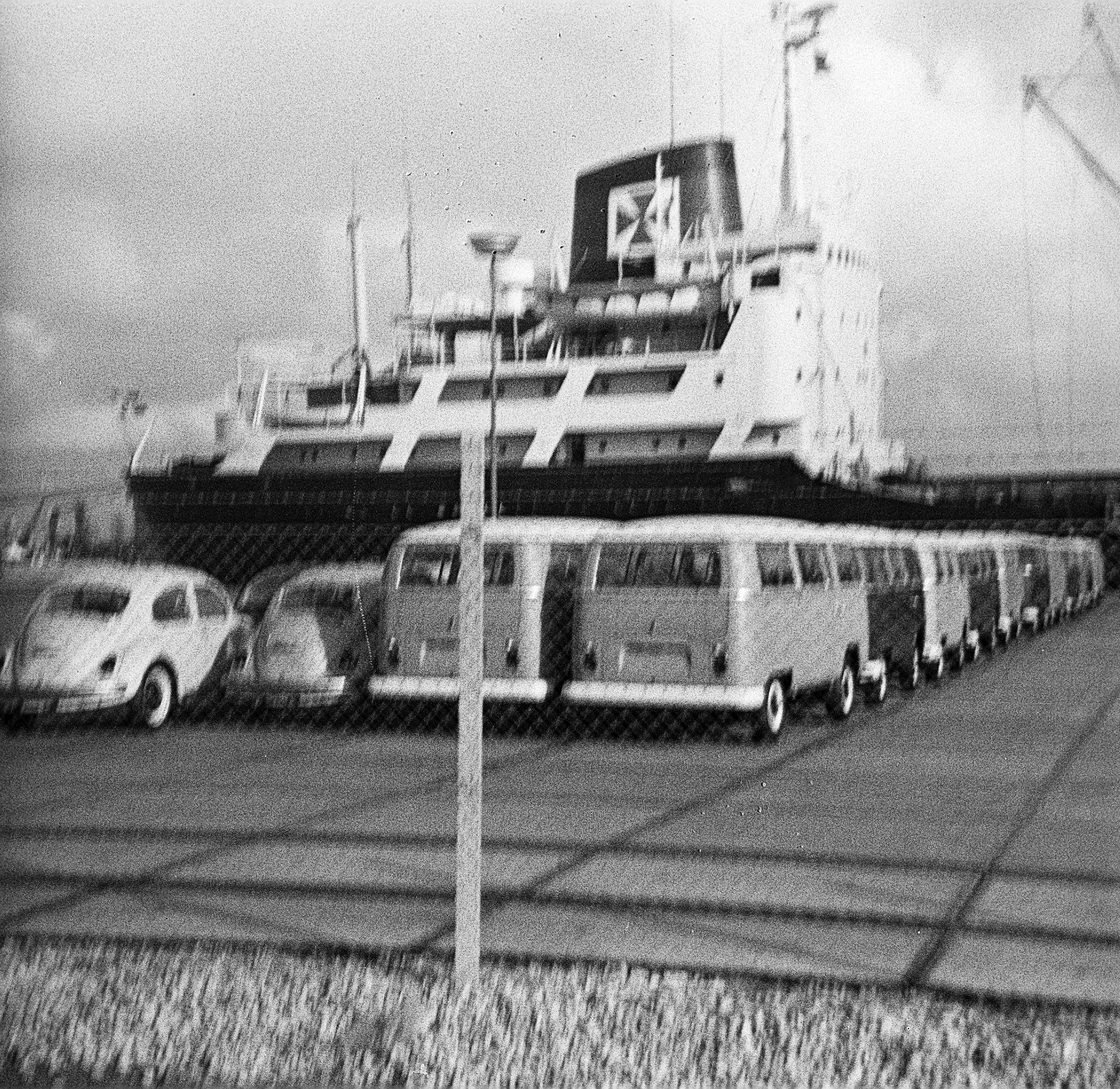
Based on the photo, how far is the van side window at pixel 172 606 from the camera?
7.77 meters

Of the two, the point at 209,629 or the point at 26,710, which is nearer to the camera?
the point at 26,710

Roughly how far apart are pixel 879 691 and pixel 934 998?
15.6ft

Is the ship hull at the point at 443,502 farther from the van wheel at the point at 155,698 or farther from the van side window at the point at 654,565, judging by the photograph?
the van side window at the point at 654,565

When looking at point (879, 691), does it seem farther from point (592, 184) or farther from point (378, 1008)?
point (378, 1008)

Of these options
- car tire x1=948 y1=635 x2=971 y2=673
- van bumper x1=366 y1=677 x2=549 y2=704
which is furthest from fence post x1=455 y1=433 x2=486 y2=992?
car tire x1=948 y1=635 x2=971 y2=673

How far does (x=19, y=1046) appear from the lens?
4086 mm

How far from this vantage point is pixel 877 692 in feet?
28.2

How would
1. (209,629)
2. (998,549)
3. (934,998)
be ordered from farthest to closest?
1. (998,549)
2. (209,629)
3. (934,998)

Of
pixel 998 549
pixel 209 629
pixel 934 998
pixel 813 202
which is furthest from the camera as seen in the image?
pixel 998 549

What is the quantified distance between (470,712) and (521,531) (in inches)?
154

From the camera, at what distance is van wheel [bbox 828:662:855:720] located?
777 cm

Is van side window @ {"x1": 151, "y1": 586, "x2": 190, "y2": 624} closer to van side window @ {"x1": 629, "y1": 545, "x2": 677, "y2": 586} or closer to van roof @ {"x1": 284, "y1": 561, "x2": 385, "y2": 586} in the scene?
van roof @ {"x1": 284, "y1": 561, "x2": 385, "y2": 586}

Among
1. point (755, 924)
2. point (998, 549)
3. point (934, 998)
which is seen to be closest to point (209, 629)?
point (755, 924)

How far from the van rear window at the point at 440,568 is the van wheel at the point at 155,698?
1408mm
